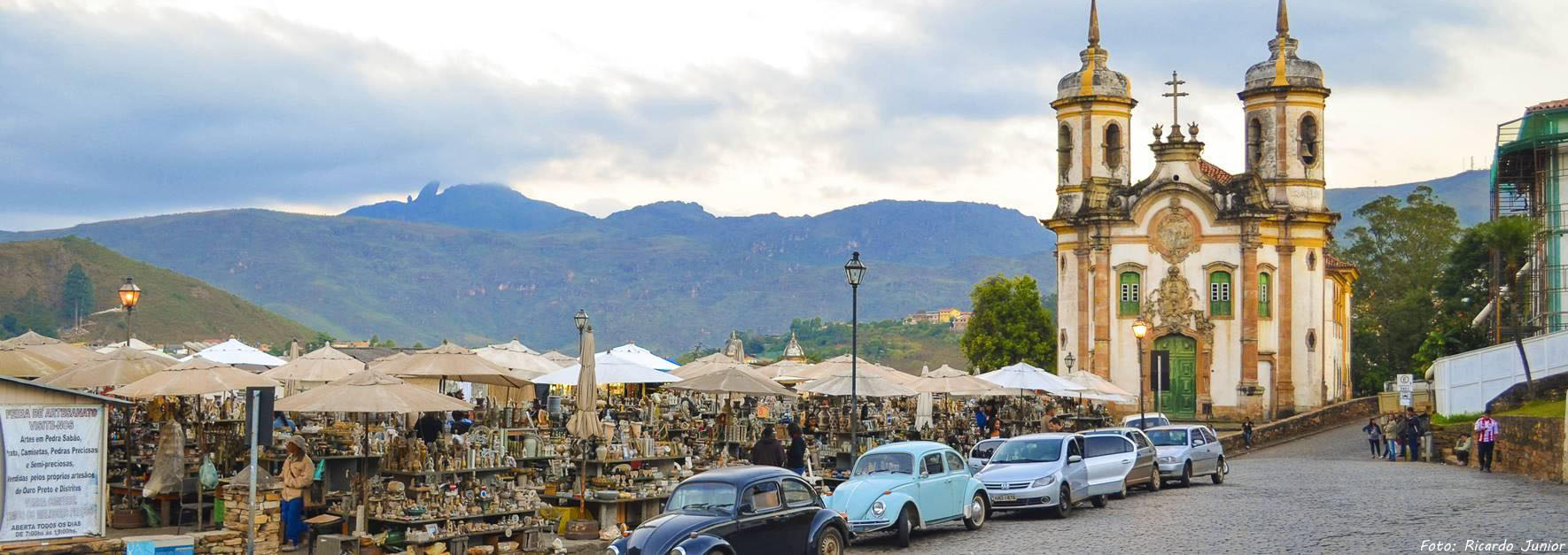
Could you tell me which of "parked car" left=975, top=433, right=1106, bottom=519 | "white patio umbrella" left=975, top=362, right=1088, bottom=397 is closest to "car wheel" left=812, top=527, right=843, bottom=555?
"parked car" left=975, top=433, right=1106, bottom=519

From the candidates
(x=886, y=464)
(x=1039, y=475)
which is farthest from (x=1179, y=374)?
(x=886, y=464)

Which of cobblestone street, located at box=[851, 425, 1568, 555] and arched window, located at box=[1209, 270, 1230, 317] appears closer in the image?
cobblestone street, located at box=[851, 425, 1568, 555]

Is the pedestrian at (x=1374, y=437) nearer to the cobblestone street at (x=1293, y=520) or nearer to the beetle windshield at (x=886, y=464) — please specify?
the cobblestone street at (x=1293, y=520)

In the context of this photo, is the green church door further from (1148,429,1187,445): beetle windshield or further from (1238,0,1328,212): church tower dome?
(1148,429,1187,445): beetle windshield

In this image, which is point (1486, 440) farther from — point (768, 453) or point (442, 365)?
point (442, 365)

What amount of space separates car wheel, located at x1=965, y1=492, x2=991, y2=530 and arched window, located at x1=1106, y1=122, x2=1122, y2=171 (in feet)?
120

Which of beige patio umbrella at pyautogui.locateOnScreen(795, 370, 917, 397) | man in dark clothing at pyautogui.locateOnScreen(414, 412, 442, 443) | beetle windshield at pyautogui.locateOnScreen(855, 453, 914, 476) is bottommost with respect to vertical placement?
beetle windshield at pyautogui.locateOnScreen(855, 453, 914, 476)

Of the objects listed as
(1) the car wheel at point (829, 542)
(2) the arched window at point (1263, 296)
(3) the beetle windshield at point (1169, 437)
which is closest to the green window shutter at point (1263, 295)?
(2) the arched window at point (1263, 296)

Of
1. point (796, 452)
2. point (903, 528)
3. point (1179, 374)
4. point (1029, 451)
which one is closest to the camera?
point (903, 528)

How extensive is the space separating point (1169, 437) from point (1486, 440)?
7.85 m

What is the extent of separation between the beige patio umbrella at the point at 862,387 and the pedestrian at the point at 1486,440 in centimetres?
1274

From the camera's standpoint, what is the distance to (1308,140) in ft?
182

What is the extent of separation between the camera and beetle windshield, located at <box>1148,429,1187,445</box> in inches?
1236

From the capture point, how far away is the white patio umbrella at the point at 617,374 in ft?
101
